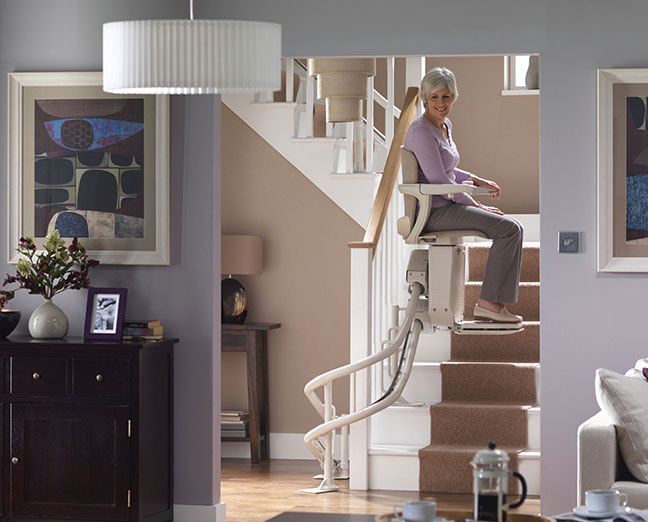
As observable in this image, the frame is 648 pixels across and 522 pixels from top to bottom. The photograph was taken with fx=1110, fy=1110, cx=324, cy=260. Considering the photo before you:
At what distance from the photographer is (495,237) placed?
538 cm

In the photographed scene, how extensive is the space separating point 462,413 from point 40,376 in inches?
96.4

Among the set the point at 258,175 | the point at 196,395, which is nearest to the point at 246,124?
the point at 258,175

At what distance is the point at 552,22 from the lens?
520cm

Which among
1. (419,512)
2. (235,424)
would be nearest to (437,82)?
(235,424)

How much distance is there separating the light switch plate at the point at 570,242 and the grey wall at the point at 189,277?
164 centimetres

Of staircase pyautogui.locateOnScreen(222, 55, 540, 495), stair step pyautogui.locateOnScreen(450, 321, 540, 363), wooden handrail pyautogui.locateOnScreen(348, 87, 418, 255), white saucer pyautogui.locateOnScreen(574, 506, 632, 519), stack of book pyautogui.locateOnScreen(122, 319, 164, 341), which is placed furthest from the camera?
stair step pyautogui.locateOnScreen(450, 321, 540, 363)

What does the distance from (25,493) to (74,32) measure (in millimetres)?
2226

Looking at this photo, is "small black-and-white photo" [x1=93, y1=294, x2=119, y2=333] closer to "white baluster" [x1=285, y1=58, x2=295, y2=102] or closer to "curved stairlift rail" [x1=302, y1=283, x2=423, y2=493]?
"curved stairlift rail" [x1=302, y1=283, x2=423, y2=493]

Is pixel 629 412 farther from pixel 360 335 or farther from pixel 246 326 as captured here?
pixel 246 326

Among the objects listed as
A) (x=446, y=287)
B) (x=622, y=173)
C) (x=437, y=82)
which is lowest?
(x=446, y=287)

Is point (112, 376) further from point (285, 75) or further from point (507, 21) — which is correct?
point (285, 75)

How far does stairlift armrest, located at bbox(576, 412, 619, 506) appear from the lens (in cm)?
422

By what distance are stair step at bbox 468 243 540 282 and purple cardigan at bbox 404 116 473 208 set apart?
1999 mm

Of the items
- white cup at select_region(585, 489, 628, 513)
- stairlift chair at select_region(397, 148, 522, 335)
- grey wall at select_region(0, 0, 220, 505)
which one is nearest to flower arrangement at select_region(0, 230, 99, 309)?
grey wall at select_region(0, 0, 220, 505)
